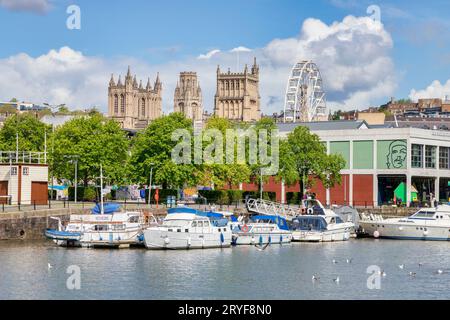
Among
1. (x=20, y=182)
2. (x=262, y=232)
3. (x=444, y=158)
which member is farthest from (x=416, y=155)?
(x=20, y=182)

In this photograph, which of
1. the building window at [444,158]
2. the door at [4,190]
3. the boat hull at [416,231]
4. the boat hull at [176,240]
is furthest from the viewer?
the building window at [444,158]

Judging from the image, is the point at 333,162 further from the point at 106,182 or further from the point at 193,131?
the point at 106,182

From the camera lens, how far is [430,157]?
481ft

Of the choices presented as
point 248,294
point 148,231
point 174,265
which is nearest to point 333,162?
point 148,231

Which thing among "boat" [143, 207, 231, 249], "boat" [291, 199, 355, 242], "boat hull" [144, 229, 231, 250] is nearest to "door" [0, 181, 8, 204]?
"boat" [143, 207, 231, 249]

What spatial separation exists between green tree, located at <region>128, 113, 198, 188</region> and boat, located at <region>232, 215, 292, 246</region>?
21977mm

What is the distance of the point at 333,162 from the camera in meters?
124

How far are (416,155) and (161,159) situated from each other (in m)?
48.8

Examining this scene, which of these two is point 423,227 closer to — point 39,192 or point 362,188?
point 39,192

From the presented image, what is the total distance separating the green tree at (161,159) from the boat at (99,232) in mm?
28732

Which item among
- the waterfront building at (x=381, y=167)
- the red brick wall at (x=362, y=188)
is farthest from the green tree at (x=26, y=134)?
the red brick wall at (x=362, y=188)

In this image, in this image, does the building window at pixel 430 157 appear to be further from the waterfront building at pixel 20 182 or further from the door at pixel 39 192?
the waterfront building at pixel 20 182

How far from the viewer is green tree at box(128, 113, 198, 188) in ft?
356

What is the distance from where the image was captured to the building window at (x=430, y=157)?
146m
